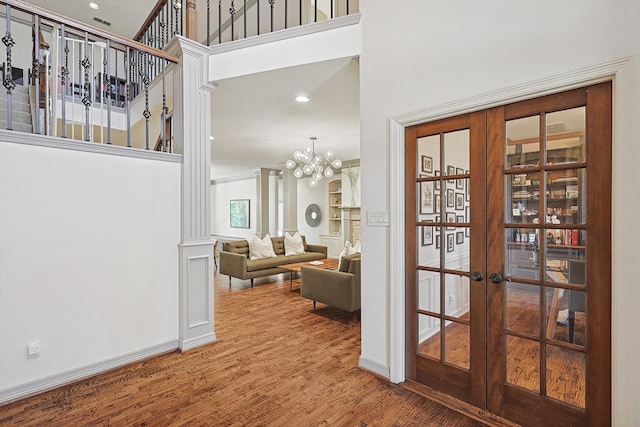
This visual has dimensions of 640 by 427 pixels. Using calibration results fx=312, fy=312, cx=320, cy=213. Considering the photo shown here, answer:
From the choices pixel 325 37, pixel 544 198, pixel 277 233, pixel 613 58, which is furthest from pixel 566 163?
pixel 277 233

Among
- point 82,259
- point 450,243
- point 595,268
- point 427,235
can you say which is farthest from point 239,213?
point 595,268

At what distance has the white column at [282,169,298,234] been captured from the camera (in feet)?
28.9

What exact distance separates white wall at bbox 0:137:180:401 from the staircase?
1.86 metres

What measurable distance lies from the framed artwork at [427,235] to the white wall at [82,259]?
2251mm

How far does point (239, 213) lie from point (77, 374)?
8.31 meters

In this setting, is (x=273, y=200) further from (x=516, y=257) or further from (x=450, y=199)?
(x=516, y=257)

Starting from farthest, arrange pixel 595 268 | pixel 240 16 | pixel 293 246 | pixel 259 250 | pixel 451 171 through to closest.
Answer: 1. pixel 293 246
2. pixel 259 250
3. pixel 240 16
4. pixel 451 171
5. pixel 595 268

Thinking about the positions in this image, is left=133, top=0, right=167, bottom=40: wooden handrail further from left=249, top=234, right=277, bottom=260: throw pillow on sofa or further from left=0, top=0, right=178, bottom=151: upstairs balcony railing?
left=249, top=234, right=277, bottom=260: throw pillow on sofa

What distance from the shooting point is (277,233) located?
9.45 meters

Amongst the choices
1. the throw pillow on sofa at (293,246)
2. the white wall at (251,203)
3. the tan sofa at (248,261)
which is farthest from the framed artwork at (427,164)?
the white wall at (251,203)

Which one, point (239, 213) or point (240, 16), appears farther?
point (239, 213)

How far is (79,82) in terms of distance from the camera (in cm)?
475

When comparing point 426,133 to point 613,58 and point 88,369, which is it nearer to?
point 613,58

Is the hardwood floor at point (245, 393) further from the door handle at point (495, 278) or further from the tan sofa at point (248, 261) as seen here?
the tan sofa at point (248, 261)
